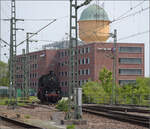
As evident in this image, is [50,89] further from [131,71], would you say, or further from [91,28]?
[131,71]

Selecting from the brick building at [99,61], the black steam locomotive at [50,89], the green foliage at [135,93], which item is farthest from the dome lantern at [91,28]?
the black steam locomotive at [50,89]

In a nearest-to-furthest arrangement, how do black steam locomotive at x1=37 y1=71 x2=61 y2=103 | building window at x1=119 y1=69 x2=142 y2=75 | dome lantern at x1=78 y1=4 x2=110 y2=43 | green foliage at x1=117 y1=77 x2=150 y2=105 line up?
black steam locomotive at x1=37 y1=71 x2=61 y2=103 < green foliage at x1=117 y1=77 x2=150 y2=105 < dome lantern at x1=78 y1=4 x2=110 y2=43 < building window at x1=119 y1=69 x2=142 y2=75

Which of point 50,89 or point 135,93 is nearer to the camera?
point 50,89

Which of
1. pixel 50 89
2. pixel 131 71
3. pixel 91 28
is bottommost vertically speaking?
pixel 50 89

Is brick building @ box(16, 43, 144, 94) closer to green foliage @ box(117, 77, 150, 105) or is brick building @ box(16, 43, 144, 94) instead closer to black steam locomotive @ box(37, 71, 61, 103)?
green foliage @ box(117, 77, 150, 105)

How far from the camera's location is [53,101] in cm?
4581

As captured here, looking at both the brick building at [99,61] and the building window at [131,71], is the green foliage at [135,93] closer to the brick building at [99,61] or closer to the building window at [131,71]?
the building window at [131,71]

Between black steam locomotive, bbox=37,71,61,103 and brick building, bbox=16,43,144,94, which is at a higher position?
brick building, bbox=16,43,144,94

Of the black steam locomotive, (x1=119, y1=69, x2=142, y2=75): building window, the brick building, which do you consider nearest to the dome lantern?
the brick building

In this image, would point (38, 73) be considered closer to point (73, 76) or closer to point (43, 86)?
point (43, 86)

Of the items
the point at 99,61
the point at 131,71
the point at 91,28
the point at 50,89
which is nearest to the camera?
the point at 50,89

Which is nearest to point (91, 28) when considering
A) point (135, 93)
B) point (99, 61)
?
point (99, 61)

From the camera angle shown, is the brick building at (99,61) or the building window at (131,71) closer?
the brick building at (99,61)

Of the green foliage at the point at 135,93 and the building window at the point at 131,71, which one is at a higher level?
the building window at the point at 131,71
